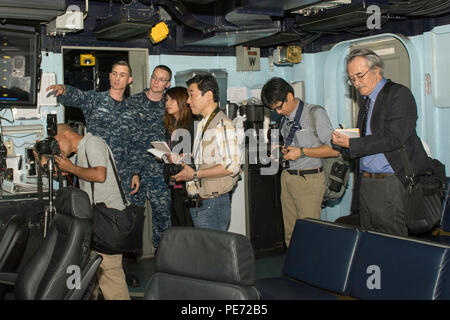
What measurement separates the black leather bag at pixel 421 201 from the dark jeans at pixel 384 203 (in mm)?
52

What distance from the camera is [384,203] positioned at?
10.5 feet

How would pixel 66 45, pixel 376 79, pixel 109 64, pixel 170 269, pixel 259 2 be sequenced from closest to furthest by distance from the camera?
1. pixel 170 269
2. pixel 376 79
3. pixel 259 2
4. pixel 66 45
5. pixel 109 64

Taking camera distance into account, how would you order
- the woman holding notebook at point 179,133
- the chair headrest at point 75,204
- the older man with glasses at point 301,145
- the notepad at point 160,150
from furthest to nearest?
the woman holding notebook at point 179,133, the older man with glasses at point 301,145, the notepad at point 160,150, the chair headrest at point 75,204

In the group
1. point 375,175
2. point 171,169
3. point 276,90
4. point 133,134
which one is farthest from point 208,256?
point 133,134

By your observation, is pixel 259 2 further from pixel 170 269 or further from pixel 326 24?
pixel 170 269

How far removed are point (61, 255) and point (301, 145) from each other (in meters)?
2.36

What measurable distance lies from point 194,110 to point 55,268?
4.86 ft

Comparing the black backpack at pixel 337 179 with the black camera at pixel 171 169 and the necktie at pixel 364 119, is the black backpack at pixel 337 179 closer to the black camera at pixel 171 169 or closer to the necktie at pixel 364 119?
the necktie at pixel 364 119

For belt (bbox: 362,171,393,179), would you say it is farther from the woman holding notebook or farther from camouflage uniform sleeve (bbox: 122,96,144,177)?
camouflage uniform sleeve (bbox: 122,96,144,177)

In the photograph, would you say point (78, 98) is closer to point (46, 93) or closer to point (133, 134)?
point (133, 134)

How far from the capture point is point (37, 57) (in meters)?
5.25

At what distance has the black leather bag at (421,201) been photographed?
3.12m

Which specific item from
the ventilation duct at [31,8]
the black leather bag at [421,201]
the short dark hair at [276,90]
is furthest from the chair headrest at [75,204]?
the ventilation duct at [31,8]

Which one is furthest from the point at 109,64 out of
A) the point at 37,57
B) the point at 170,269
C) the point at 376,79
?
the point at 170,269
